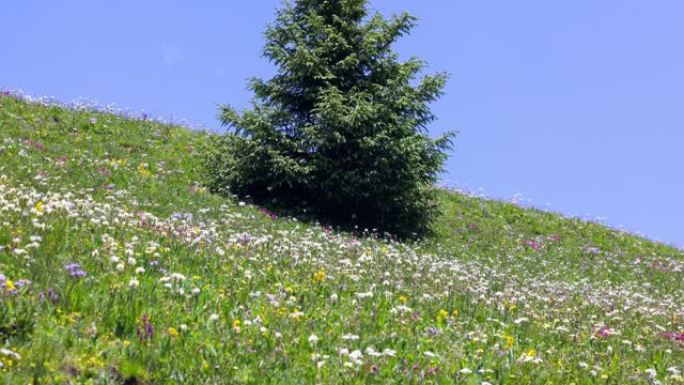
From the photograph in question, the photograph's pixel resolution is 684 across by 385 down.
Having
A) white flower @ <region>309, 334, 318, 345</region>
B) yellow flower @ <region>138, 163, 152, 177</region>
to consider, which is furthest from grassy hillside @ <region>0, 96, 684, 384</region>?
yellow flower @ <region>138, 163, 152, 177</region>

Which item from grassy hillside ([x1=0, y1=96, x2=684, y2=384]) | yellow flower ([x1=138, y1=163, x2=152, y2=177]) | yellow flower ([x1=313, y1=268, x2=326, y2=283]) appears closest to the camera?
grassy hillside ([x1=0, y1=96, x2=684, y2=384])

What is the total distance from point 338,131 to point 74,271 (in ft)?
44.8

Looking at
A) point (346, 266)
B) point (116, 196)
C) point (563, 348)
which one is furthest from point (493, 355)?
point (116, 196)

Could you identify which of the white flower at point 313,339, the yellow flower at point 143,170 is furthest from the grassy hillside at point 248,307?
the yellow flower at point 143,170

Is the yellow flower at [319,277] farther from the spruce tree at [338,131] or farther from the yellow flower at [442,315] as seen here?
the spruce tree at [338,131]

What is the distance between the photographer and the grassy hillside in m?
6.96

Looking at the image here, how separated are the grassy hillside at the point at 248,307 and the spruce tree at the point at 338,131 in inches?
73.7

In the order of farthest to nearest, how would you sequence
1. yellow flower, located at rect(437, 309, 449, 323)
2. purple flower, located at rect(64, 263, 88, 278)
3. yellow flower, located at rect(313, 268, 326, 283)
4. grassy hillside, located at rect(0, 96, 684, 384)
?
yellow flower, located at rect(313, 268, 326, 283)
yellow flower, located at rect(437, 309, 449, 323)
purple flower, located at rect(64, 263, 88, 278)
grassy hillside, located at rect(0, 96, 684, 384)

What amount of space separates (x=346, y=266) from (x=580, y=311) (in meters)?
4.42

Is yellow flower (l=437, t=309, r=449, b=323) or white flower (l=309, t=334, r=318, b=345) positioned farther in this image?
yellow flower (l=437, t=309, r=449, b=323)

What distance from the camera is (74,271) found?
8281mm

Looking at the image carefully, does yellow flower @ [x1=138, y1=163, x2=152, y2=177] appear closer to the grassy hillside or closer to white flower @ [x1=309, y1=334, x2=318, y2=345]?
the grassy hillside

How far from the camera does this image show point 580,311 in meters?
14.0

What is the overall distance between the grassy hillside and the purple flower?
27 millimetres
